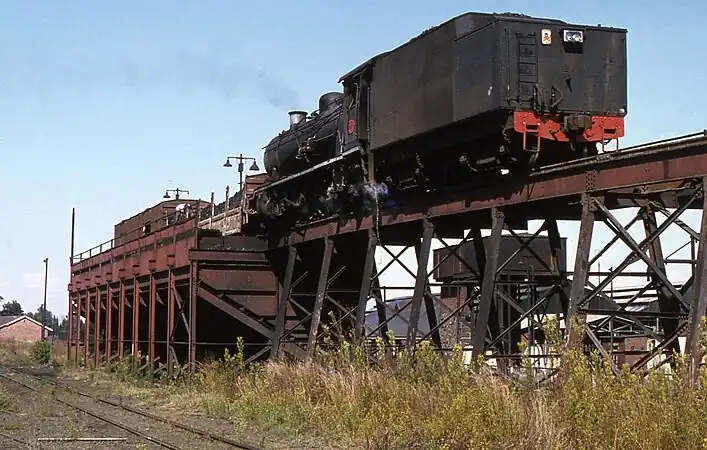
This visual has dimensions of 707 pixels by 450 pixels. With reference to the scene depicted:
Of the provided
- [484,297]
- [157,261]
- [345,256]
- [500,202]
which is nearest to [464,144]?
[500,202]

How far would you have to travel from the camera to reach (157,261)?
26422mm

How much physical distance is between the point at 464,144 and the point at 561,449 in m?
6.14

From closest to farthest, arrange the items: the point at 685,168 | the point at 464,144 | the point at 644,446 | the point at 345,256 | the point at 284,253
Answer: the point at 644,446 → the point at 685,168 → the point at 464,144 → the point at 345,256 → the point at 284,253

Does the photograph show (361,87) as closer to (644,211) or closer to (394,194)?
(394,194)

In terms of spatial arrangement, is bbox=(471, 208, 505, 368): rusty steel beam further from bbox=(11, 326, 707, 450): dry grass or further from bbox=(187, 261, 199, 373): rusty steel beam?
bbox=(187, 261, 199, 373): rusty steel beam

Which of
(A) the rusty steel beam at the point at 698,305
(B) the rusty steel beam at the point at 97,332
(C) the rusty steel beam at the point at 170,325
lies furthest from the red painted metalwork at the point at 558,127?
(B) the rusty steel beam at the point at 97,332

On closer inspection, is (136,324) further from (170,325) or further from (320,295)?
(320,295)

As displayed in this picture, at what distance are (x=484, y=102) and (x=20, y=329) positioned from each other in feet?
353

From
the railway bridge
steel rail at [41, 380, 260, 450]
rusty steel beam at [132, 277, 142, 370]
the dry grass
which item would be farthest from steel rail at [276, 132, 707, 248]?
rusty steel beam at [132, 277, 142, 370]

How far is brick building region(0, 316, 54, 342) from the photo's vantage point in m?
109

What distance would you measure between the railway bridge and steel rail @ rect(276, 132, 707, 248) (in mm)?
19

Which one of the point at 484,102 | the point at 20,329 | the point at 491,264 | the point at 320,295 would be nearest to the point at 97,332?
the point at 320,295

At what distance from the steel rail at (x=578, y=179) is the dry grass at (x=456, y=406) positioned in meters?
2.36

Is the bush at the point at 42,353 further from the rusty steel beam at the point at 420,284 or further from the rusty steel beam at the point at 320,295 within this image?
the rusty steel beam at the point at 420,284
